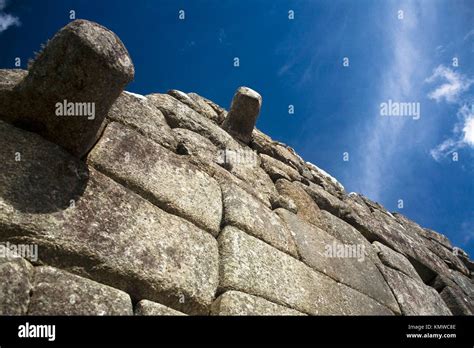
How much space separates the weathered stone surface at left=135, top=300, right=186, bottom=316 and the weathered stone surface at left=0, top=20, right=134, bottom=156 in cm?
137

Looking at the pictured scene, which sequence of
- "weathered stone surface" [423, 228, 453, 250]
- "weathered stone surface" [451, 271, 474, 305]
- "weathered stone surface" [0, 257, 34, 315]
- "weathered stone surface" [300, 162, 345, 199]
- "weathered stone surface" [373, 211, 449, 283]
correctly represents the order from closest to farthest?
"weathered stone surface" [0, 257, 34, 315] < "weathered stone surface" [373, 211, 449, 283] < "weathered stone surface" [451, 271, 474, 305] < "weathered stone surface" [300, 162, 345, 199] < "weathered stone surface" [423, 228, 453, 250]

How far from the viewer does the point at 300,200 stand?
5.89m

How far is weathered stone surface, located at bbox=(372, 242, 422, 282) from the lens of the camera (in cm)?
613

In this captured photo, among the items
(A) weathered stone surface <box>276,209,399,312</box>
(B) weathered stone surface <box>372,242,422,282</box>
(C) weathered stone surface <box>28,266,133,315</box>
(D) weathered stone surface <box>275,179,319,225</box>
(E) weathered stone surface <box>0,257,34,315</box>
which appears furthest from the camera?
(B) weathered stone surface <box>372,242,422,282</box>

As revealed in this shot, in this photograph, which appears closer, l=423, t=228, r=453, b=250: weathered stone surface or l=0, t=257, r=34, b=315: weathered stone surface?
l=0, t=257, r=34, b=315: weathered stone surface

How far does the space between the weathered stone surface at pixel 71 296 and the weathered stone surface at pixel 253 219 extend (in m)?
1.67

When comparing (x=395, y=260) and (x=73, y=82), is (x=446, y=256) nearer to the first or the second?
(x=395, y=260)

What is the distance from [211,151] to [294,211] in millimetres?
1380

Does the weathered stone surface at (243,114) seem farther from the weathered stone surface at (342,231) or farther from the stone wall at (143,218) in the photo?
the weathered stone surface at (342,231)

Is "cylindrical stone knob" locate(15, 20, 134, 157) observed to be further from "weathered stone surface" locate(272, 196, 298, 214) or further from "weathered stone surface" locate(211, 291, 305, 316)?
"weathered stone surface" locate(272, 196, 298, 214)

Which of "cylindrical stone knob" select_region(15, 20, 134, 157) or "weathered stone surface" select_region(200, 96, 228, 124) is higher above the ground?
"weathered stone surface" select_region(200, 96, 228, 124)

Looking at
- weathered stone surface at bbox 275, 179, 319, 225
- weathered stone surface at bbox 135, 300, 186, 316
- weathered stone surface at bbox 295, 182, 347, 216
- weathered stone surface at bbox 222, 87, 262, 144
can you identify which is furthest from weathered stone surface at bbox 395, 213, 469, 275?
weathered stone surface at bbox 135, 300, 186, 316

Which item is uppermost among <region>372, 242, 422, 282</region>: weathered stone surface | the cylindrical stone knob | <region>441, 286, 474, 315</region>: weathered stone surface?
the cylindrical stone knob
